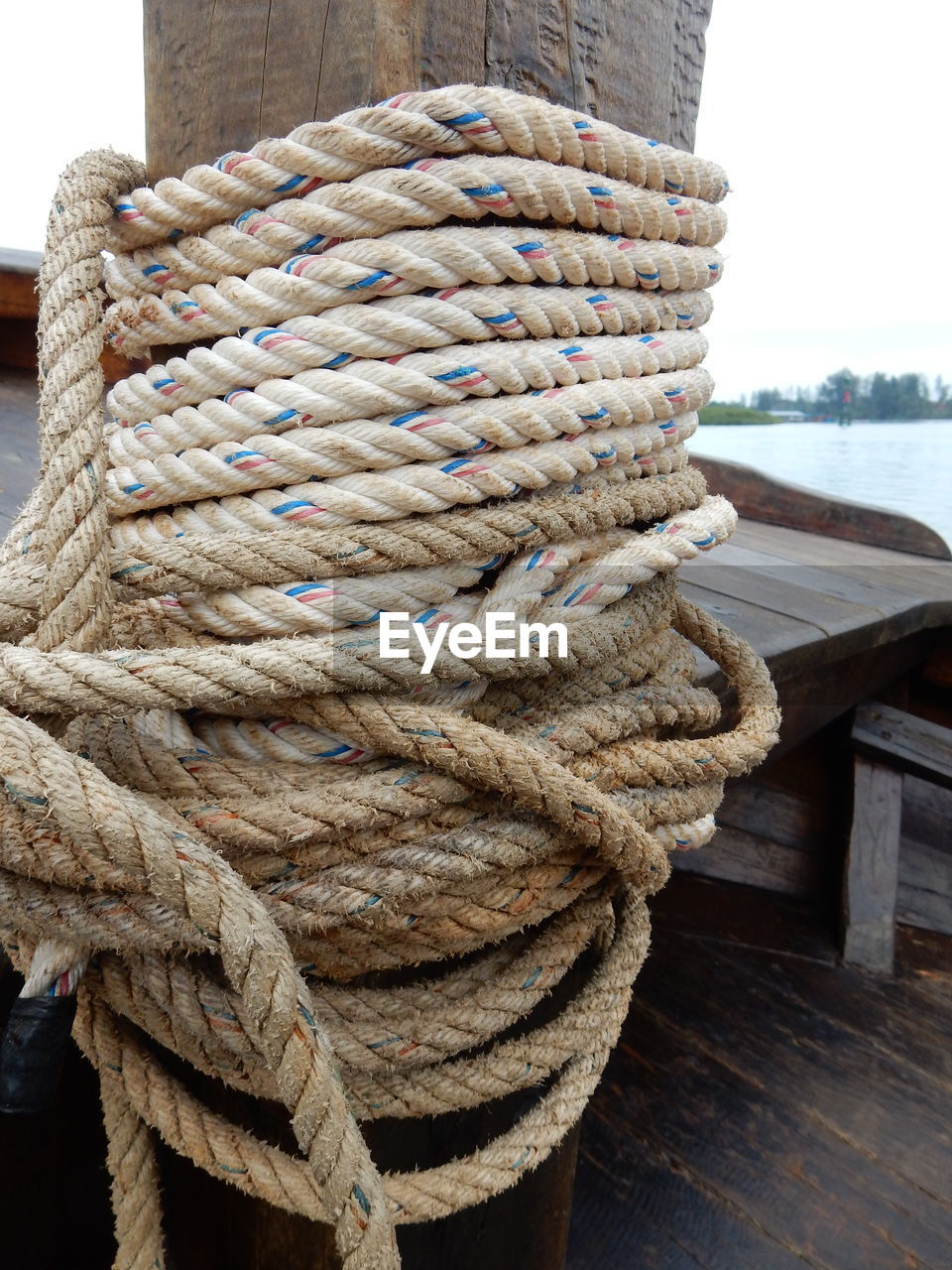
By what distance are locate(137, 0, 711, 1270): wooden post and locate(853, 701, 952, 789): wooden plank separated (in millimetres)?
1390

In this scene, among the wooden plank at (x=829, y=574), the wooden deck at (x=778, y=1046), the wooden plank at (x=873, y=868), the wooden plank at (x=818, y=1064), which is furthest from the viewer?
the wooden plank at (x=829, y=574)

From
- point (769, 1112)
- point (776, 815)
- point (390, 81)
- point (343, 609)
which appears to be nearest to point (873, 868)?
point (776, 815)

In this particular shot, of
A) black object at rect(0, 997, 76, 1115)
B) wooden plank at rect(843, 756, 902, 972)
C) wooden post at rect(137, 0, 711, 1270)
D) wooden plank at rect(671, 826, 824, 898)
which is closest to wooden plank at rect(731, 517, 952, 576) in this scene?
wooden plank at rect(843, 756, 902, 972)

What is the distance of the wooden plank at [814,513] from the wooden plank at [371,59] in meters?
2.25

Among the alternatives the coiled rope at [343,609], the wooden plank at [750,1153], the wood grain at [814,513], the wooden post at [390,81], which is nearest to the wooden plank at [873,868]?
the wooden plank at [750,1153]

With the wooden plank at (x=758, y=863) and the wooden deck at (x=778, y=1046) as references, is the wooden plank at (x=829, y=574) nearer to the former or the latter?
the wooden deck at (x=778, y=1046)

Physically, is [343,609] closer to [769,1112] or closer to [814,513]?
[769,1112]

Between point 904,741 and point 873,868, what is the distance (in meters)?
0.28

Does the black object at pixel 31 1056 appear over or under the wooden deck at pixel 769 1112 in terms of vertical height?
over

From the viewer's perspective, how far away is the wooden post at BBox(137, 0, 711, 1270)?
1.93 feet

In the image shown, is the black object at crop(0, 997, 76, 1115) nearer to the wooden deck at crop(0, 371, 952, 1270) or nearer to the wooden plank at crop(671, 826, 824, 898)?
the wooden deck at crop(0, 371, 952, 1270)

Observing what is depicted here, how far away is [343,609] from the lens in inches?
23.3

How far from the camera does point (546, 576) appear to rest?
0.64 metres

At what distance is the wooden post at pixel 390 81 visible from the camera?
587 mm
